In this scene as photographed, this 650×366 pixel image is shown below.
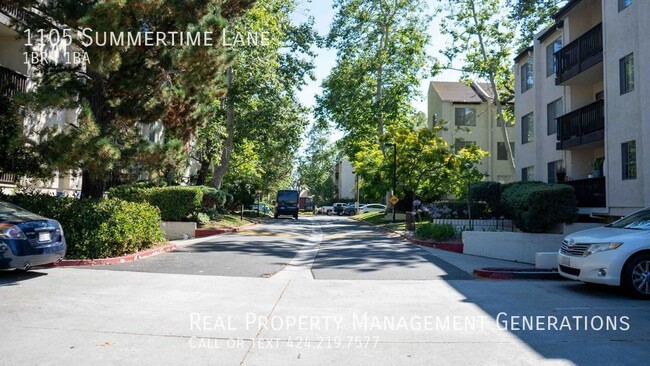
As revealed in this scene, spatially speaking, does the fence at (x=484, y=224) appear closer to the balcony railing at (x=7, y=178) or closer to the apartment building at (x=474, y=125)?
the balcony railing at (x=7, y=178)

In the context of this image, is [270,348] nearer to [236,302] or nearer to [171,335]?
[171,335]

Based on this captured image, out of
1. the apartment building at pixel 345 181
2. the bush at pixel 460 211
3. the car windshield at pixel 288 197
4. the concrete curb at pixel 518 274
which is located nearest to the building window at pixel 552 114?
the bush at pixel 460 211

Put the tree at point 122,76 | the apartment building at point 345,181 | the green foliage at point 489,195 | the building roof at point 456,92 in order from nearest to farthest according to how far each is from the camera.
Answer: the tree at point 122,76 < the green foliage at point 489,195 < the building roof at point 456,92 < the apartment building at point 345,181

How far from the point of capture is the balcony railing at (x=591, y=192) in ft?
58.3

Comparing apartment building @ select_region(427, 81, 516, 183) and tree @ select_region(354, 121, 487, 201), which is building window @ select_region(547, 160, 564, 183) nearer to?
tree @ select_region(354, 121, 487, 201)

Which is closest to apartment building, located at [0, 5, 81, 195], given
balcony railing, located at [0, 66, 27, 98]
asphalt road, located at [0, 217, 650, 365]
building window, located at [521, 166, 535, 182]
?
balcony railing, located at [0, 66, 27, 98]

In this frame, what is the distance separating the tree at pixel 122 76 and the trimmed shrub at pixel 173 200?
5.99 metres

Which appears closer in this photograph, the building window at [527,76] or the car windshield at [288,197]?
the building window at [527,76]

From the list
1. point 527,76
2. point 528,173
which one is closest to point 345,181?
point 527,76

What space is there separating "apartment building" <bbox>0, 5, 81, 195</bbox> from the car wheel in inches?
496

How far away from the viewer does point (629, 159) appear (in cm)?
1612

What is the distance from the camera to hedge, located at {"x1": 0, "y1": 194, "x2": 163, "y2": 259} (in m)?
11.9

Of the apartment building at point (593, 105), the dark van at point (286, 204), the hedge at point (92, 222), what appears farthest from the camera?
the dark van at point (286, 204)

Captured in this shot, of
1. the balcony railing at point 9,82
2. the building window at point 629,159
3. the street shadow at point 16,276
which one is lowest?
the street shadow at point 16,276
